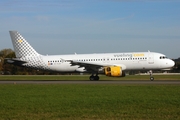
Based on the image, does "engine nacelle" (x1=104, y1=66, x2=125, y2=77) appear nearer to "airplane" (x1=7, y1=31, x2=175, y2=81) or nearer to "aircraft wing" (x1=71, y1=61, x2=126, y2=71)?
"airplane" (x1=7, y1=31, x2=175, y2=81)

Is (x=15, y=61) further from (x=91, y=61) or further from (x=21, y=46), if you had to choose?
(x=91, y=61)

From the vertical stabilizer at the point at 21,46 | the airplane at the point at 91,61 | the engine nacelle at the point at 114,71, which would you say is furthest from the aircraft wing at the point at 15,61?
the engine nacelle at the point at 114,71

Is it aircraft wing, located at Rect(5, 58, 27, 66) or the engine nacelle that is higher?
aircraft wing, located at Rect(5, 58, 27, 66)

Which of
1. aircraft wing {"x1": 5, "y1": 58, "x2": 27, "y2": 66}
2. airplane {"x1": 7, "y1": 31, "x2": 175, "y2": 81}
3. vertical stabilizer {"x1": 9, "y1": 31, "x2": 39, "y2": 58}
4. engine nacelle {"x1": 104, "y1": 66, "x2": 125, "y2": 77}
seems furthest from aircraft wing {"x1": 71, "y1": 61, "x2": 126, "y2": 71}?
aircraft wing {"x1": 5, "y1": 58, "x2": 27, "y2": 66}

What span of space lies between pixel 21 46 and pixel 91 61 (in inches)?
366

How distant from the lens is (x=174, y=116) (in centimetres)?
1182

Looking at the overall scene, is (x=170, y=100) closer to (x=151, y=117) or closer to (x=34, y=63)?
(x=151, y=117)

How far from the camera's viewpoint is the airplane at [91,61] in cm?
4006

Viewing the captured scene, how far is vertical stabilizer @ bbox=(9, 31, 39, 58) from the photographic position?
43781 mm

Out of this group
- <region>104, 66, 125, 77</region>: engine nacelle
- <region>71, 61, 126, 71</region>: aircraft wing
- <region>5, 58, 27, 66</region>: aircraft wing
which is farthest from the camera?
<region>5, 58, 27, 66</region>: aircraft wing

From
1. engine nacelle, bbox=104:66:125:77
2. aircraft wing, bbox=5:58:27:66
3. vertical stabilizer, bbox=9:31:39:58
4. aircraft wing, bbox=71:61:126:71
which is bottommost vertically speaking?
engine nacelle, bbox=104:66:125:77

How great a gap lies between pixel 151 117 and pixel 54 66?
32074mm

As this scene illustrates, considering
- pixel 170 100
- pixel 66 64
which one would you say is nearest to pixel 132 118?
pixel 170 100

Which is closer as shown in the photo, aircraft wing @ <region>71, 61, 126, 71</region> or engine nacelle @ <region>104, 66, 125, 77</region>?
engine nacelle @ <region>104, 66, 125, 77</region>
